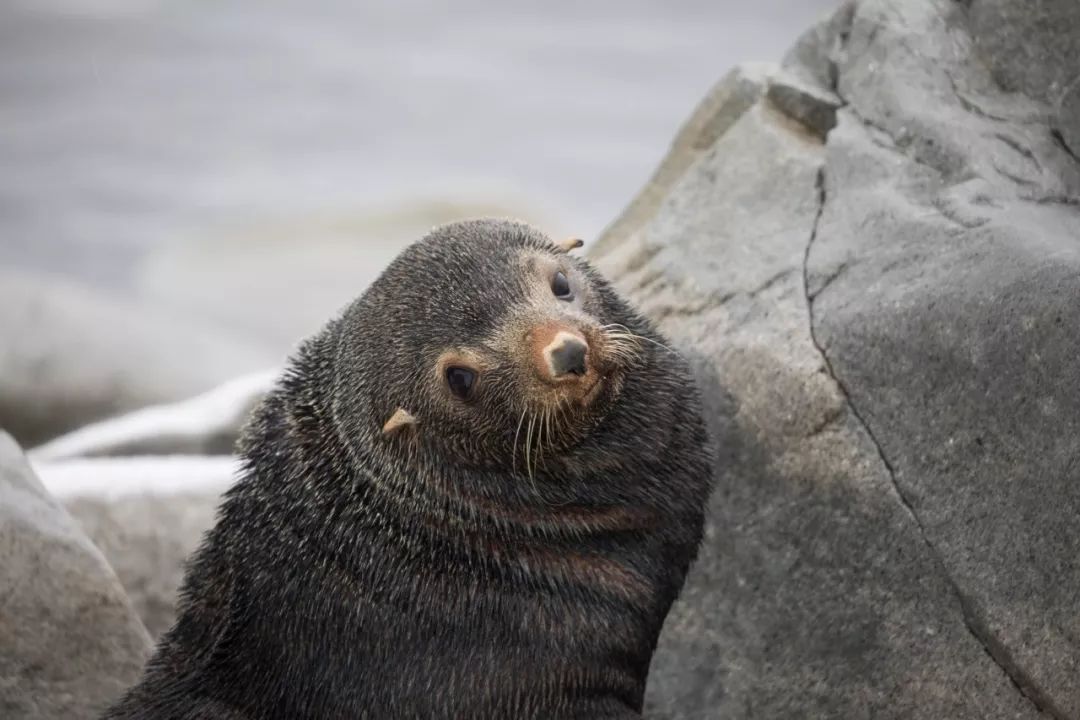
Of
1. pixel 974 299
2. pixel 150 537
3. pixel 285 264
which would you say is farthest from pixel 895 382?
pixel 285 264

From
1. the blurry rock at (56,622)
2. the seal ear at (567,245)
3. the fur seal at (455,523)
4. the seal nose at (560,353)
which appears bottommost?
the blurry rock at (56,622)

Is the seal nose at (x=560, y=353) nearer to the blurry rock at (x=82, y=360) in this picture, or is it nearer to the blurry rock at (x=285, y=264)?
the blurry rock at (x=82, y=360)

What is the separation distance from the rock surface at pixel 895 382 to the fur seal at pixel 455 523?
35 cm

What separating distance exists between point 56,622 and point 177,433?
2.57m

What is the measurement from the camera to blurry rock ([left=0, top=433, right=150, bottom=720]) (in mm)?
4871

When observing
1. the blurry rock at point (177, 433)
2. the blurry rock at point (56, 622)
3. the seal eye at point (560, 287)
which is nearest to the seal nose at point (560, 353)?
the seal eye at point (560, 287)

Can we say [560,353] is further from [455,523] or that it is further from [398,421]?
[455,523]

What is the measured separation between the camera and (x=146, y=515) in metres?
6.27

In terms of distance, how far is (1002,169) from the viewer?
459 cm

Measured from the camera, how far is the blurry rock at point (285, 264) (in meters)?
11.3

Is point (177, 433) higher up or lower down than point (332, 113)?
lower down

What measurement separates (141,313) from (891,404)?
662 cm

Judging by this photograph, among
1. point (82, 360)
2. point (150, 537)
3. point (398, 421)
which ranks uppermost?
point (398, 421)

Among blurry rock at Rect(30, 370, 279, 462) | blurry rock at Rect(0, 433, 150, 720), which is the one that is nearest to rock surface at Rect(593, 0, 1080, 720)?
blurry rock at Rect(0, 433, 150, 720)
